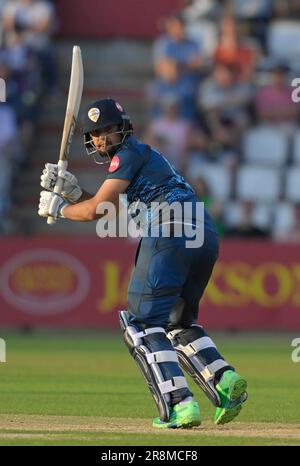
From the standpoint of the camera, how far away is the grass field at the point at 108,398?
8242 mm

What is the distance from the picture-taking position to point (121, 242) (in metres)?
18.6

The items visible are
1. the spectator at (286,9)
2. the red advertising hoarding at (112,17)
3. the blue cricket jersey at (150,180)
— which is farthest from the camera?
the red advertising hoarding at (112,17)

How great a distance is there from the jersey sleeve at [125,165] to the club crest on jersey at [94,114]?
308 mm

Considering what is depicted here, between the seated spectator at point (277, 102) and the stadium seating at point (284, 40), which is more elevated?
the stadium seating at point (284, 40)

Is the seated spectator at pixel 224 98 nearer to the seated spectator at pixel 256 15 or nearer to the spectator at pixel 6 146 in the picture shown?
the seated spectator at pixel 256 15

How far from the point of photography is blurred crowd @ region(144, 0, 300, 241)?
19.7 m

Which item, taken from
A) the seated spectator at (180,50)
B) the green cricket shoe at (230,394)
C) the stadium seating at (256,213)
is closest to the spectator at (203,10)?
the seated spectator at (180,50)

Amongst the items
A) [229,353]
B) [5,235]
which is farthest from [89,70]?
[229,353]

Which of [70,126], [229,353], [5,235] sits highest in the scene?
[70,126]

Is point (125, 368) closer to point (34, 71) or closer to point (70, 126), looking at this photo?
point (70, 126)

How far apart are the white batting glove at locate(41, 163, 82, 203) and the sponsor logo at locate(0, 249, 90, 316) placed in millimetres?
9027

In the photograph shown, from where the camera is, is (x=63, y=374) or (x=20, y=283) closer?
(x=63, y=374)

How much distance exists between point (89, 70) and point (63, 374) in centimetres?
1041
